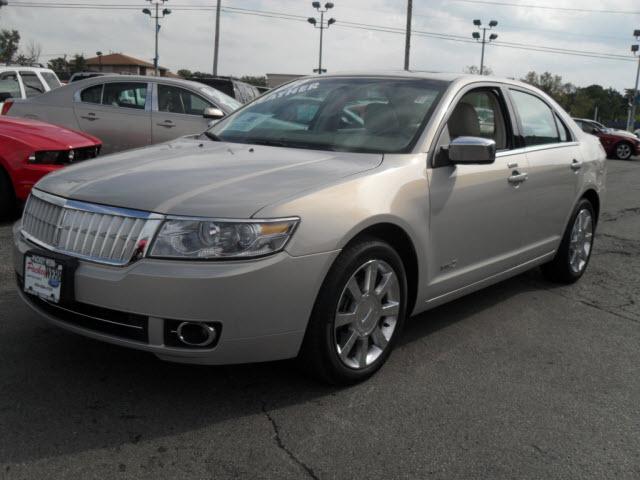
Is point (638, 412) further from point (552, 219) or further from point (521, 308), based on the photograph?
point (552, 219)

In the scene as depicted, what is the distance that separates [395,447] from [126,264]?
4.33 ft

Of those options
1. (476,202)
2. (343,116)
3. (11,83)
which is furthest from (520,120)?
(11,83)

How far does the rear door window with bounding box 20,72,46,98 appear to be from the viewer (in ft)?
47.3

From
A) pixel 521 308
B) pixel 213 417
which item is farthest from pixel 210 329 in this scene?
pixel 521 308

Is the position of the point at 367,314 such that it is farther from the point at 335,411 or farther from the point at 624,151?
the point at 624,151

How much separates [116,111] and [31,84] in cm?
629

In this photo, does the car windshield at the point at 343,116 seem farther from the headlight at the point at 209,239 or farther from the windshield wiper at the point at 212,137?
the headlight at the point at 209,239

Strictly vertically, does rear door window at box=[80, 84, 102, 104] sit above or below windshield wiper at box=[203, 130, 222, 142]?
above

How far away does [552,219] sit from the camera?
4883 mm

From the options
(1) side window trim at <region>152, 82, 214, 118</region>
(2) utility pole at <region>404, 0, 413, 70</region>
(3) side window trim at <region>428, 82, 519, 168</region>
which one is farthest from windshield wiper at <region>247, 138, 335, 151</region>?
(2) utility pole at <region>404, 0, 413, 70</region>

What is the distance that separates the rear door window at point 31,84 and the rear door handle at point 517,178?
42.0ft

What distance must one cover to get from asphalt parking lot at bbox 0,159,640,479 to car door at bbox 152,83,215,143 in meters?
5.41

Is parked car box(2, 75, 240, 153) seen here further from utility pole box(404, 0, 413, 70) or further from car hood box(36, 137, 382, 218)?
utility pole box(404, 0, 413, 70)

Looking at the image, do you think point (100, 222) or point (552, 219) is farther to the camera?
point (552, 219)
